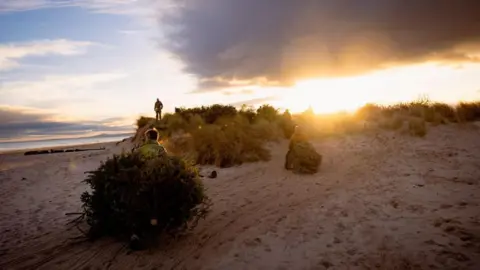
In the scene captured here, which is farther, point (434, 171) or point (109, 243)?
point (434, 171)

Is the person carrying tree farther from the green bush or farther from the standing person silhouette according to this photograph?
the standing person silhouette

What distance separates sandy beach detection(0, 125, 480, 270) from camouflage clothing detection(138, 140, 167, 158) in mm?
1841

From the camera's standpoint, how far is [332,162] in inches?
574

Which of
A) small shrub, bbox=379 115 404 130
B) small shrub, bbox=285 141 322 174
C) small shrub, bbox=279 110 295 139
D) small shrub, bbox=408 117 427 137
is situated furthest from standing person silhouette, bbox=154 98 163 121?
small shrub, bbox=408 117 427 137

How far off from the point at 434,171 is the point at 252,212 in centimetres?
605

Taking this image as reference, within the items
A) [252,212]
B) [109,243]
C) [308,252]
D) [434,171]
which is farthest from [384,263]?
[434,171]

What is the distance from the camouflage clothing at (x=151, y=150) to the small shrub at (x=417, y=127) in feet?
42.9

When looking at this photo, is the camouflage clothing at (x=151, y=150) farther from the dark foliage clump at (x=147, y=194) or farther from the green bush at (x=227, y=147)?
the green bush at (x=227, y=147)

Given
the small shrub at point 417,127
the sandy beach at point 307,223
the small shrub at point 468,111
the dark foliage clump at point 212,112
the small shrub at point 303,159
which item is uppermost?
the dark foliage clump at point 212,112

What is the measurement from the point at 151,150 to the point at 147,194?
56.1 inches

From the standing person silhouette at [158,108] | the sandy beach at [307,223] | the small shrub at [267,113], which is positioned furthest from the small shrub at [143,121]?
the sandy beach at [307,223]

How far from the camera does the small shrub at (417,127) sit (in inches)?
674

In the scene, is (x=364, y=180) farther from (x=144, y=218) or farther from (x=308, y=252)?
(x=144, y=218)

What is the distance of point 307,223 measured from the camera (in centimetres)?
779
